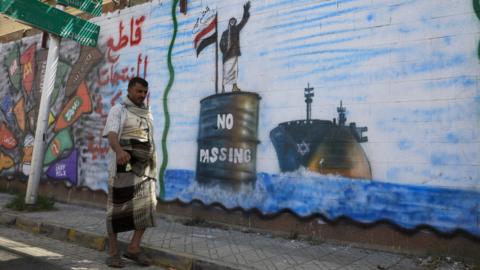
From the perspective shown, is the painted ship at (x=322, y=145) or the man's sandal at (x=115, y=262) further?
the painted ship at (x=322, y=145)

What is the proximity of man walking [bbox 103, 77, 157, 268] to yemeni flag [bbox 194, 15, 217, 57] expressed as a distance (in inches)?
94.6

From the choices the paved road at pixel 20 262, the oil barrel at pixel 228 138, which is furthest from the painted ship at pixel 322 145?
the paved road at pixel 20 262

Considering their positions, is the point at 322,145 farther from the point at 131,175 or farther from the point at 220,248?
the point at 131,175

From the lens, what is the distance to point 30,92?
915 centimetres

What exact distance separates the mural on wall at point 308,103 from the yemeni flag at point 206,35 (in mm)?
27

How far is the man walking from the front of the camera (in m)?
3.89

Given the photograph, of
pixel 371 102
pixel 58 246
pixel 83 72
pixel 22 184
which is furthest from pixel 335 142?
pixel 22 184

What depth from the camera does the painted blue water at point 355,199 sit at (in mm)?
4113

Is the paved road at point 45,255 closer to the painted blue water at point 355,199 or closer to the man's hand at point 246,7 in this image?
the painted blue water at point 355,199

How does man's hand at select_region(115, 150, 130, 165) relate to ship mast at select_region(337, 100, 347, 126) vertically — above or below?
below

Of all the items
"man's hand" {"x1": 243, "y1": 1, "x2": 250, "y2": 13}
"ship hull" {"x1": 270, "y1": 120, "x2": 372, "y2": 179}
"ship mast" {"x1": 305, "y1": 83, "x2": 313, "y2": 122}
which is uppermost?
"man's hand" {"x1": 243, "y1": 1, "x2": 250, "y2": 13}

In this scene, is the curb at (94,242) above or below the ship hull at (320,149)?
below

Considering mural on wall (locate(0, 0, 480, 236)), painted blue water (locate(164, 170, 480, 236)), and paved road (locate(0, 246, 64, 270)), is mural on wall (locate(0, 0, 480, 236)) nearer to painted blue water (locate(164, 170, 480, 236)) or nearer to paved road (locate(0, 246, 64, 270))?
painted blue water (locate(164, 170, 480, 236))

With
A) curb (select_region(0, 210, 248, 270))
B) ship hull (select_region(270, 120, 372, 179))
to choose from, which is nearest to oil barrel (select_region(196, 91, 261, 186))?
ship hull (select_region(270, 120, 372, 179))
